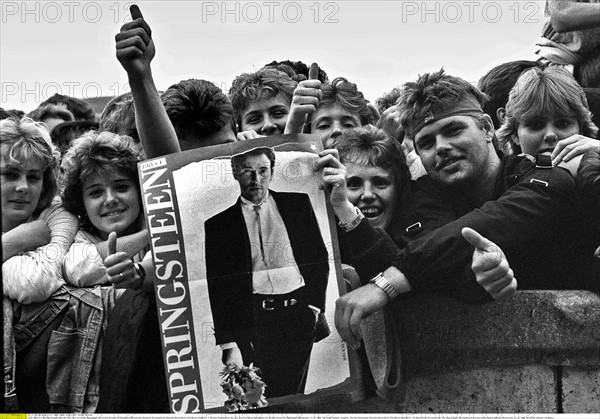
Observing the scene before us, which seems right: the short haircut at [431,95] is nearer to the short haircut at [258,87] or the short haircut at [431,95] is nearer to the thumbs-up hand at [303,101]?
the thumbs-up hand at [303,101]

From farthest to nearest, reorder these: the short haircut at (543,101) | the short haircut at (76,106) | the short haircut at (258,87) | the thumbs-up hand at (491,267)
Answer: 1. the short haircut at (76,106)
2. the short haircut at (258,87)
3. the short haircut at (543,101)
4. the thumbs-up hand at (491,267)

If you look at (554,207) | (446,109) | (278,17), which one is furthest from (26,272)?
(554,207)

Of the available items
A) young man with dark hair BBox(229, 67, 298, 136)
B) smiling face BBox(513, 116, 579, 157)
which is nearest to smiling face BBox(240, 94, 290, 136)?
young man with dark hair BBox(229, 67, 298, 136)

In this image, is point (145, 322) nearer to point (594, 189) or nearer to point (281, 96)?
point (281, 96)

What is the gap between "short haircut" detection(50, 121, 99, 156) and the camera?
441cm

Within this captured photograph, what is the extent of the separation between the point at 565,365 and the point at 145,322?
141 centimetres

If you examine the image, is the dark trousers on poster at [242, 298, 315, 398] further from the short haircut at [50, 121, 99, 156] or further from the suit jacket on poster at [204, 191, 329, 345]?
the short haircut at [50, 121, 99, 156]

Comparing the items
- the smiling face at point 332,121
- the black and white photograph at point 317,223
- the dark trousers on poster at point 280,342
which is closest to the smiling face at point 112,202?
the black and white photograph at point 317,223

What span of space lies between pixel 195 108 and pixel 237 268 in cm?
61

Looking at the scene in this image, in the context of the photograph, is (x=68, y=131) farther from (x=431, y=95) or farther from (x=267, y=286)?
(x=431, y=95)

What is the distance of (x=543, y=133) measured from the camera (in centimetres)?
405

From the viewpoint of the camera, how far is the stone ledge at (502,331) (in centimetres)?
396

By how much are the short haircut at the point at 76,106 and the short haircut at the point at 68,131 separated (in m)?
0.06

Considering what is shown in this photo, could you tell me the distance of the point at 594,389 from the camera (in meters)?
3.92
